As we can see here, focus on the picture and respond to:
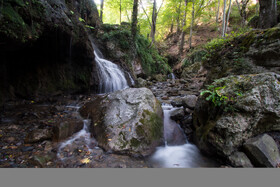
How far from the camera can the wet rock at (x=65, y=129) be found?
145 inches

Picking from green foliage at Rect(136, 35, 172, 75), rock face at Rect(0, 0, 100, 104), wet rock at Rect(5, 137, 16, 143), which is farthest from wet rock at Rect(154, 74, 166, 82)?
wet rock at Rect(5, 137, 16, 143)

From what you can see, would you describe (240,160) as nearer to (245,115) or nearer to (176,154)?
(245,115)

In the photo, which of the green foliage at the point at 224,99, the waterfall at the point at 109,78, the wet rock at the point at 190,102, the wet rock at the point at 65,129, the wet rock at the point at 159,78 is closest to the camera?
the green foliage at the point at 224,99

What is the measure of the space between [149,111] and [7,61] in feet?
18.7

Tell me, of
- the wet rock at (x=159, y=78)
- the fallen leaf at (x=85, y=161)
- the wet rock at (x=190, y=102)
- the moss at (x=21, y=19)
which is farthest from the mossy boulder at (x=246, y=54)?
the wet rock at (x=159, y=78)

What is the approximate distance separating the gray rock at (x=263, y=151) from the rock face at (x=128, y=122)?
6.93ft

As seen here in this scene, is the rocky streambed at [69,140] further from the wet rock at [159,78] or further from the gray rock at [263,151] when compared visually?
the wet rock at [159,78]

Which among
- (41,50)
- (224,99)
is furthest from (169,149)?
(41,50)

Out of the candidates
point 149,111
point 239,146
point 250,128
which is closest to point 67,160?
point 149,111

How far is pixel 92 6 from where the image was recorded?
530 inches

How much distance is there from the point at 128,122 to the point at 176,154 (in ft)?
5.22

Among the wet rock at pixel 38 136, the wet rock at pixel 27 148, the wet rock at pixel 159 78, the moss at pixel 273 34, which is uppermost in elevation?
the moss at pixel 273 34

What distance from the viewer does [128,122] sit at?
4.01 meters

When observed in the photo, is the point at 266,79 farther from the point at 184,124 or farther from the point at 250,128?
the point at 184,124
